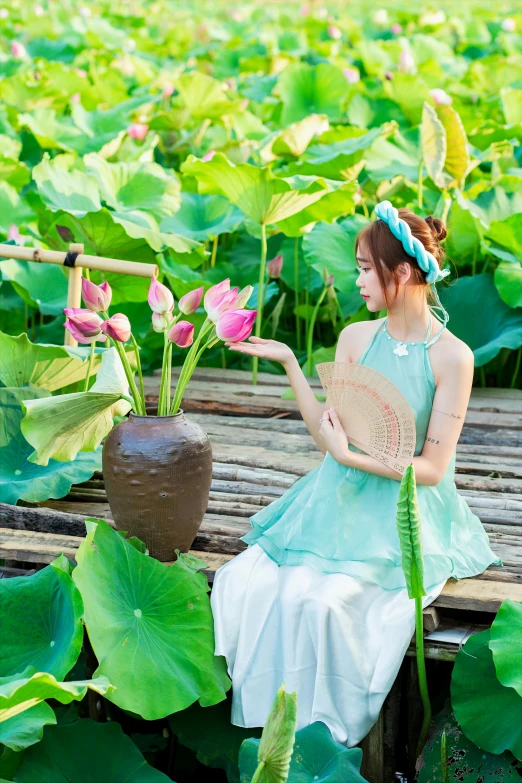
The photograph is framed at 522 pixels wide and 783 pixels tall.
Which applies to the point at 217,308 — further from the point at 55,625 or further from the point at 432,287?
the point at 55,625

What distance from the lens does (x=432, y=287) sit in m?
2.16

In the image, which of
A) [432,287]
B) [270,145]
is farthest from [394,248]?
[270,145]

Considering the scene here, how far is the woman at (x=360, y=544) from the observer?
6.37ft

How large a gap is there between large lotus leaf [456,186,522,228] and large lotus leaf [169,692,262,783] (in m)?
2.18

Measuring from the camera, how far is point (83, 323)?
6.68 ft

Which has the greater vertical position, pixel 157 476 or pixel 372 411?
pixel 372 411

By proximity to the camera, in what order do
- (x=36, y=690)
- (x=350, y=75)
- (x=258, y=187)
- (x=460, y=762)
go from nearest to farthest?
(x=36, y=690) < (x=460, y=762) < (x=258, y=187) < (x=350, y=75)

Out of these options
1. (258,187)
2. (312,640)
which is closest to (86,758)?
(312,640)

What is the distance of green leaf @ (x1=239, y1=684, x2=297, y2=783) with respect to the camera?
1.53 meters

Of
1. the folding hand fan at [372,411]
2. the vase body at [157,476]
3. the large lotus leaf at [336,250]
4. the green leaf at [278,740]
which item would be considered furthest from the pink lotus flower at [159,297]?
the large lotus leaf at [336,250]

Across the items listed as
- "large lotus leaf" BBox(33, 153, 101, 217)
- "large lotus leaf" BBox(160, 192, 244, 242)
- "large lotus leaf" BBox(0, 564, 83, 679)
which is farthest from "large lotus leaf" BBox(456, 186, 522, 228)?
"large lotus leaf" BBox(0, 564, 83, 679)

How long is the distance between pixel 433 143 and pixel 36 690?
242 centimetres

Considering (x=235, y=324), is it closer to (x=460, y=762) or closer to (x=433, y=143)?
(x=460, y=762)

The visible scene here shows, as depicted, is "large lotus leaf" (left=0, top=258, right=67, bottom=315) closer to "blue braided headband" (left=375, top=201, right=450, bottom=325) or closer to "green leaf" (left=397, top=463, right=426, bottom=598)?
"blue braided headband" (left=375, top=201, right=450, bottom=325)
